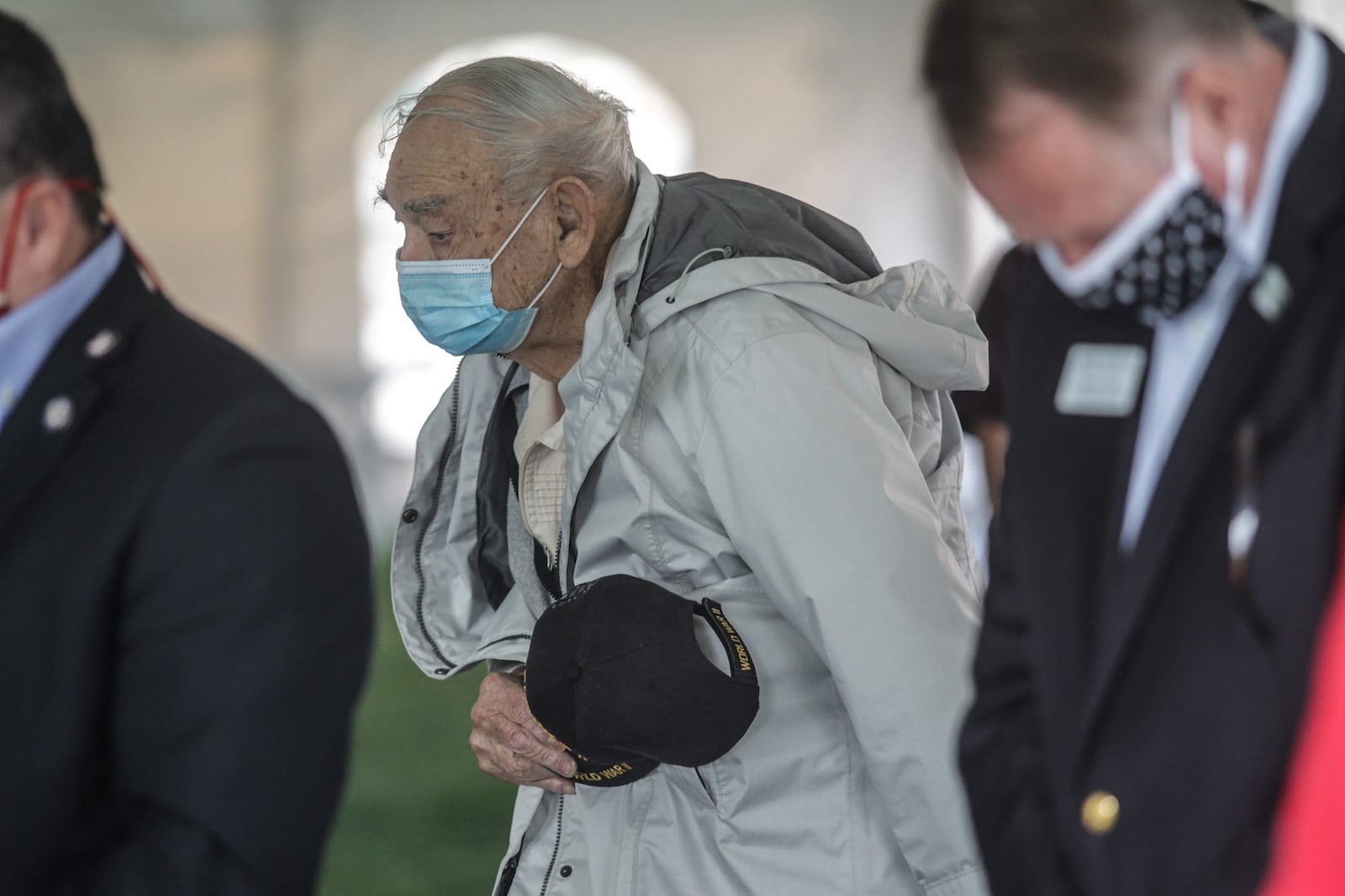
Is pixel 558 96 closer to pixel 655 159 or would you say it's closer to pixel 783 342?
pixel 783 342

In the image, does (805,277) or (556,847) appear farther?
(556,847)

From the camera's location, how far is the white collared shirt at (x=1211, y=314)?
3.83 feet

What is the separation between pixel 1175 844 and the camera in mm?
1205

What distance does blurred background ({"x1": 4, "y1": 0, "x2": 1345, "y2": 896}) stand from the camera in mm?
11375

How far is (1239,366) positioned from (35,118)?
1200 mm

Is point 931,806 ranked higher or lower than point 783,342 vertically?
lower

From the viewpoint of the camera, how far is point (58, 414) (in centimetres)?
158

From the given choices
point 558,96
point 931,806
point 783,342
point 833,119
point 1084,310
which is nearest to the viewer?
point 1084,310

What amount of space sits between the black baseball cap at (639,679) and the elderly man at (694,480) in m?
0.12

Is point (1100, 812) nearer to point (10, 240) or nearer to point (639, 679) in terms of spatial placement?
point (639, 679)

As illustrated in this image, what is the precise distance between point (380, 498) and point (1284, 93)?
429 inches

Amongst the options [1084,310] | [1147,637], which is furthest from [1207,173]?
[1147,637]

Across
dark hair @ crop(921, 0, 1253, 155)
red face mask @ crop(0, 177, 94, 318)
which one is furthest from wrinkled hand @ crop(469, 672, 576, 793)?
dark hair @ crop(921, 0, 1253, 155)

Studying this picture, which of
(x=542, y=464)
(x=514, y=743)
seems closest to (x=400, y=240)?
(x=542, y=464)
